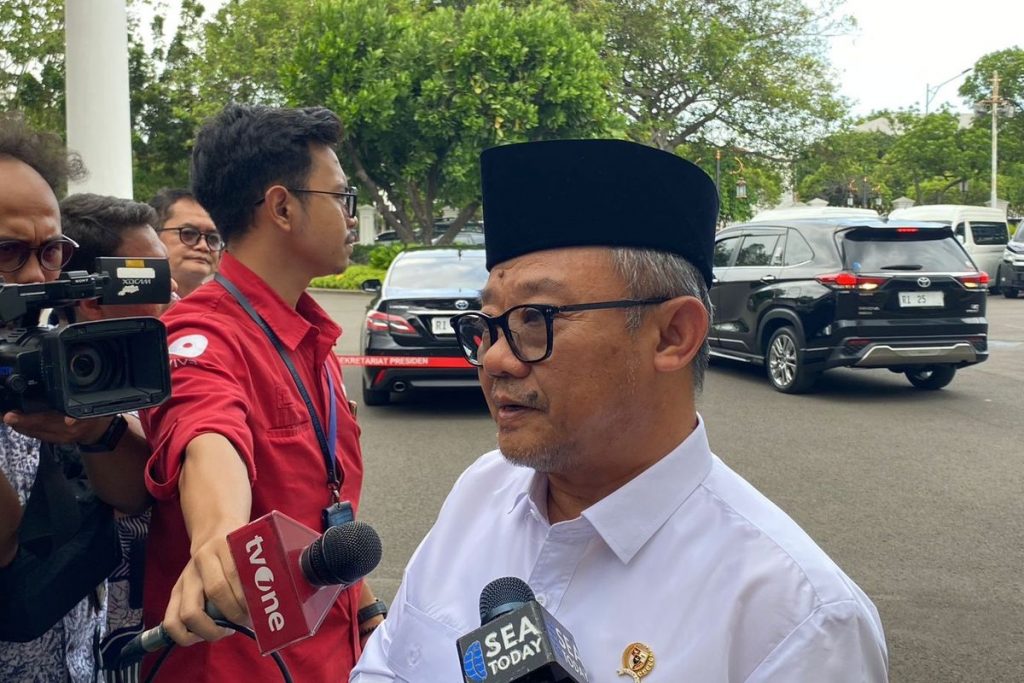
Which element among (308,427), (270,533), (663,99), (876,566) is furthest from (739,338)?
(663,99)

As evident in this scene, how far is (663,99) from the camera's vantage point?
33.0m

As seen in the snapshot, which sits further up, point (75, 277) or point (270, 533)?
point (75, 277)

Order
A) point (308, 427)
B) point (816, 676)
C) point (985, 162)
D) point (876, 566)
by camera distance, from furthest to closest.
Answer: point (985, 162)
point (876, 566)
point (308, 427)
point (816, 676)

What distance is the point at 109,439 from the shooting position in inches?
76.8

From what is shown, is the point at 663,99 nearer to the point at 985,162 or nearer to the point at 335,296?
the point at 335,296

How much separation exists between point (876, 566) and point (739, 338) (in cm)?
625

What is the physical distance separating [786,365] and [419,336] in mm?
3956

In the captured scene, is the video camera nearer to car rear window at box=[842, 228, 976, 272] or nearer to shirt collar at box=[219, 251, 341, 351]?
shirt collar at box=[219, 251, 341, 351]

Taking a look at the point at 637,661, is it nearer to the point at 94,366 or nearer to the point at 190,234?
the point at 94,366

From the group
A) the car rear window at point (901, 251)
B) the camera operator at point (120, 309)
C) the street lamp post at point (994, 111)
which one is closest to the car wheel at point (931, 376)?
the car rear window at point (901, 251)

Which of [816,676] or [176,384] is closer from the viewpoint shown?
[816,676]

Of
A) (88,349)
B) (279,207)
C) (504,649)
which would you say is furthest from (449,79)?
(504,649)

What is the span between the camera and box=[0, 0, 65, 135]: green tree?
20766 millimetres

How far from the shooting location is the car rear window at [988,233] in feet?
79.2
